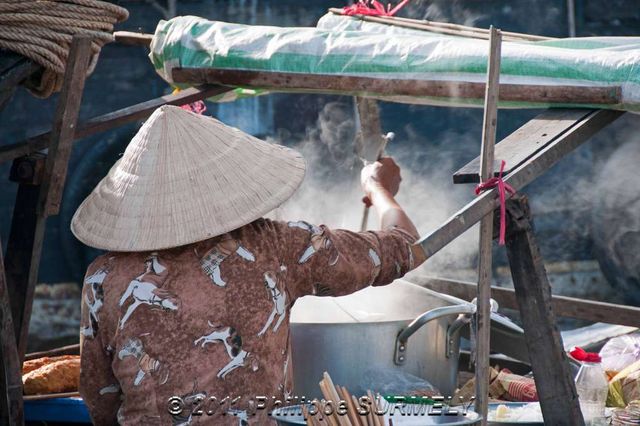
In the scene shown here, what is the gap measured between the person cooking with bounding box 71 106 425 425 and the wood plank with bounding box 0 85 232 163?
3.04 feet

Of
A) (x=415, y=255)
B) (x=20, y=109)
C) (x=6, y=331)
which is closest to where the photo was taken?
(x=415, y=255)

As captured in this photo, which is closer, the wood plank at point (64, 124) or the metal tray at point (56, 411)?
the wood plank at point (64, 124)

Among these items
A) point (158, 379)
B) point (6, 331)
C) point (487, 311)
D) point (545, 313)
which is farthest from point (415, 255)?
point (6, 331)

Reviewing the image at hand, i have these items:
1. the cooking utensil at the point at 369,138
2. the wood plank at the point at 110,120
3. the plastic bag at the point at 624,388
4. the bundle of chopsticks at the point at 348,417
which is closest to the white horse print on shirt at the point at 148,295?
the bundle of chopsticks at the point at 348,417

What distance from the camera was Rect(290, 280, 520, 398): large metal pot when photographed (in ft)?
11.4

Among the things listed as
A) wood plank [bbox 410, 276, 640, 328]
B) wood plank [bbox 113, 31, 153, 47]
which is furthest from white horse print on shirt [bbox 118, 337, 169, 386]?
wood plank [bbox 113, 31, 153, 47]

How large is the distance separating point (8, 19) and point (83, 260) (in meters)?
5.23

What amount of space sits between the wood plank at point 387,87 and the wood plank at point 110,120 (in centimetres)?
6

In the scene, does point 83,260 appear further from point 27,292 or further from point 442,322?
point 442,322

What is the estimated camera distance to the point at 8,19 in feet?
12.2

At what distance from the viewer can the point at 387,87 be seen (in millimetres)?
3783

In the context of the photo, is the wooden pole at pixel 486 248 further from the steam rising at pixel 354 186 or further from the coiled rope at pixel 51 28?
the steam rising at pixel 354 186

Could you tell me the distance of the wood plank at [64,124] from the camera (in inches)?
150

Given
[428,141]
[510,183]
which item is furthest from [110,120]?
[428,141]
